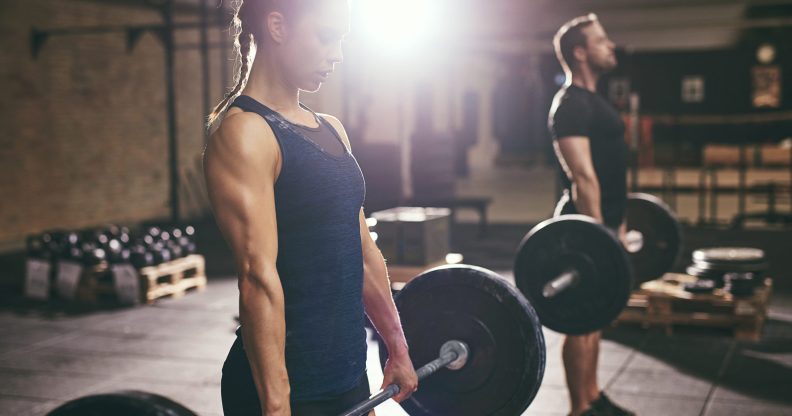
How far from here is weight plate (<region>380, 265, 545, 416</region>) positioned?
2.05 m

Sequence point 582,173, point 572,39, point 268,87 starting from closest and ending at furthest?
point 268,87, point 582,173, point 572,39

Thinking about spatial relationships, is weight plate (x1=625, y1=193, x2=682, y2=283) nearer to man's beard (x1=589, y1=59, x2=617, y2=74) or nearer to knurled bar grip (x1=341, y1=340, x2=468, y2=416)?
man's beard (x1=589, y1=59, x2=617, y2=74)

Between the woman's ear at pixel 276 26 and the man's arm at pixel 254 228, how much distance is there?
6.1 inches

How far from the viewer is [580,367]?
3291mm

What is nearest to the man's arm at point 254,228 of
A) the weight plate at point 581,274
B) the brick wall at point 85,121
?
the weight plate at point 581,274

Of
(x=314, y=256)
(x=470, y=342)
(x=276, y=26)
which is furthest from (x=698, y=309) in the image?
(x=276, y=26)

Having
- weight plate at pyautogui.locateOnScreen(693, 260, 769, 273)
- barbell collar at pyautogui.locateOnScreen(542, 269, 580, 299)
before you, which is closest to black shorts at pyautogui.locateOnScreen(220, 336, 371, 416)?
barbell collar at pyautogui.locateOnScreen(542, 269, 580, 299)

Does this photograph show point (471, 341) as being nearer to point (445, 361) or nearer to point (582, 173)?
point (445, 361)

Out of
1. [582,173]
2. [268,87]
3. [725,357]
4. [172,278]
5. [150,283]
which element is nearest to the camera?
[268,87]

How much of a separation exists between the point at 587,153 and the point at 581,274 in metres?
0.49

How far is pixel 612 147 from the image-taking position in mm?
3373

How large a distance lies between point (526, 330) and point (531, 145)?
22.8m

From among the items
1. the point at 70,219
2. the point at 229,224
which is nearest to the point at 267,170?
the point at 229,224

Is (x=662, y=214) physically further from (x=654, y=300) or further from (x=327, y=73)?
(x=327, y=73)
